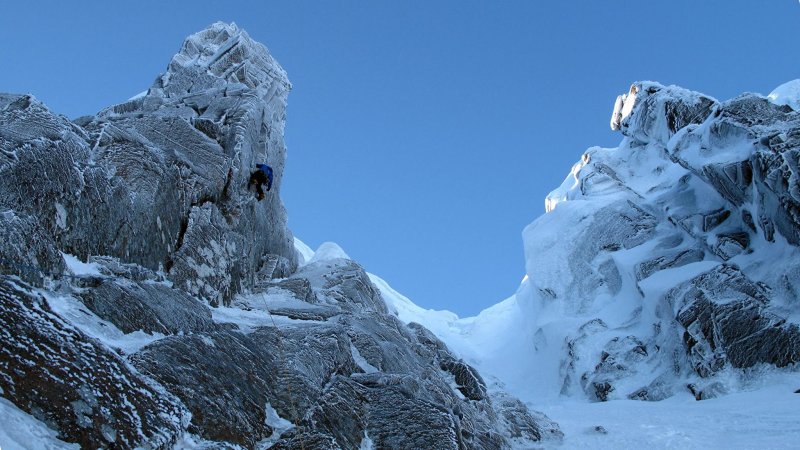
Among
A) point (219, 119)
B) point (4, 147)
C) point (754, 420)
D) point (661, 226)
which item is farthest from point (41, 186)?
point (661, 226)

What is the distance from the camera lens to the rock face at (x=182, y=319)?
31.3 ft

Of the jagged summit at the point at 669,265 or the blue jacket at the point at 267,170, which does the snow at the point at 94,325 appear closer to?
the blue jacket at the point at 267,170

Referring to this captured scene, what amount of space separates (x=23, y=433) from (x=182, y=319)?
247 inches

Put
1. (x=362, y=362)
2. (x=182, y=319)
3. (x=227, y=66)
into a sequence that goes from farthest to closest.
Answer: (x=227, y=66) < (x=362, y=362) < (x=182, y=319)

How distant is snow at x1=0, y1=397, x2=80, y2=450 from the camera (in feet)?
25.3

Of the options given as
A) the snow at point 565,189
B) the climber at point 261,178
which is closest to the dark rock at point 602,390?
the climber at point 261,178

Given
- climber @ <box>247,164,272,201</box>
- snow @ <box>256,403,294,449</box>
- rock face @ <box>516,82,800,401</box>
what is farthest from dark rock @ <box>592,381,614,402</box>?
snow @ <box>256,403,294,449</box>

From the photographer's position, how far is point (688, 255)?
46.7 metres

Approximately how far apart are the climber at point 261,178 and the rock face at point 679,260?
26880 millimetres

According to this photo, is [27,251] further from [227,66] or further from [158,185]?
[227,66]

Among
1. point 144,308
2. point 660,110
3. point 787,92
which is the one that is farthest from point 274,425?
point 787,92

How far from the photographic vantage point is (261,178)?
2411cm

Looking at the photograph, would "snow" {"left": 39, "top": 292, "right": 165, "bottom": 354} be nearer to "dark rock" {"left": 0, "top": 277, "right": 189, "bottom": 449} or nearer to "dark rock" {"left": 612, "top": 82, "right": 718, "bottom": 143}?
"dark rock" {"left": 0, "top": 277, "right": 189, "bottom": 449}

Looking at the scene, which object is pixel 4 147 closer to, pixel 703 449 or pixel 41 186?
pixel 41 186
